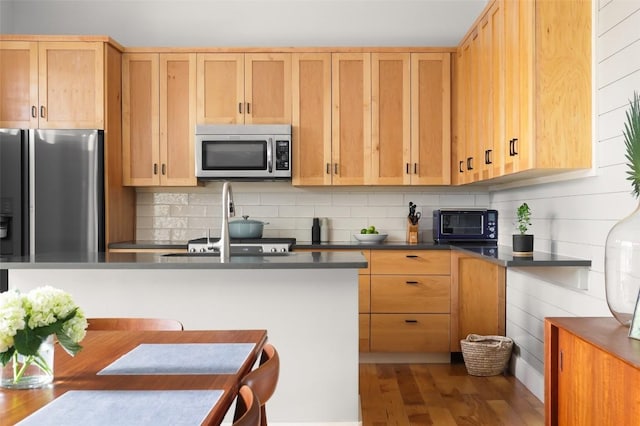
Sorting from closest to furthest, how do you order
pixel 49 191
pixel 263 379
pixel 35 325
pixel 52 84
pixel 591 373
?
pixel 35 325 < pixel 263 379 < pixel 591 373 < pixel 49 191 < pixel 52 84

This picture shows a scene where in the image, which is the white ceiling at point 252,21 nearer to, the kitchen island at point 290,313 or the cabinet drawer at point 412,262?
the cabinet drawer at point 412,262

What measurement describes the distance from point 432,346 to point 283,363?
1819mm

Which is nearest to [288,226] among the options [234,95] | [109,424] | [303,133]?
[303,133]

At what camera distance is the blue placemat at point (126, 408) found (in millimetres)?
1241

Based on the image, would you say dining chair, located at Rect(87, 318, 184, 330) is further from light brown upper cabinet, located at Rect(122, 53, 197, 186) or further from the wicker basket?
light brown upper cabinet, located at Rect(122, 53, 197, 186)

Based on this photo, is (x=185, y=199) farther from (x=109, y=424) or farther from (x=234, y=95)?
(x=109, y=424)

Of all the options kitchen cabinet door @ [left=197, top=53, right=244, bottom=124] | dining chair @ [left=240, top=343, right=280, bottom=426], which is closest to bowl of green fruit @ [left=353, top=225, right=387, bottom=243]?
kitchen cabinet door @ [left=197, top=53, right=244, bottom=124]

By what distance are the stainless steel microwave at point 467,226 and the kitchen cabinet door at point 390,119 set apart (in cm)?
44

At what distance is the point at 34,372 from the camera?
154cm

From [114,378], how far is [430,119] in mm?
3795

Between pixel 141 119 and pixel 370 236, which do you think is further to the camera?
pixel 141 119

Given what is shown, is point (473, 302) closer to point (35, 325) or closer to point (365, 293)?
point (365, 293)

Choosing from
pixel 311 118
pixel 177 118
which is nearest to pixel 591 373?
pixel 311 118

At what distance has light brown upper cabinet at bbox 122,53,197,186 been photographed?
494 cm
